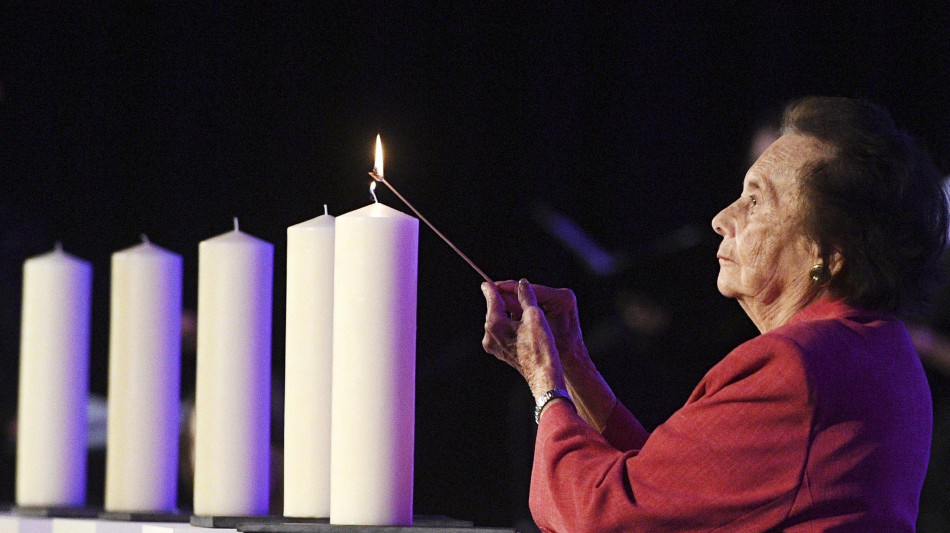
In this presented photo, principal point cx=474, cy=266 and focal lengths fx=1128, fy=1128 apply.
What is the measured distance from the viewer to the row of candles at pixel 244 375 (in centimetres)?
107

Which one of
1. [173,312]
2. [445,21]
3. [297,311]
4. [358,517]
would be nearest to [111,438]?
[173,312]

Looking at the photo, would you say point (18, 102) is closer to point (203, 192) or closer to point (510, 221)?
point (203, 192)

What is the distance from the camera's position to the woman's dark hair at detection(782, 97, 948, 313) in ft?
3.77

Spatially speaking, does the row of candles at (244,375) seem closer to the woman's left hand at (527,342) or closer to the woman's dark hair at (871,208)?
the woman's left hand at (527,342)

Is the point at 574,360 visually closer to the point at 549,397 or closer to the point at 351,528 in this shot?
the point at 549,397

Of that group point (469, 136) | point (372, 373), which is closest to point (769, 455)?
point (372, 373)

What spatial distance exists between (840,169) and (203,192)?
134cm

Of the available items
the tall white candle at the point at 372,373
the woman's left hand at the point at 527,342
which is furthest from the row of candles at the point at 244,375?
the woman's left hand at the point at 527,342

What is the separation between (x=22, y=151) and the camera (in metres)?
2.27

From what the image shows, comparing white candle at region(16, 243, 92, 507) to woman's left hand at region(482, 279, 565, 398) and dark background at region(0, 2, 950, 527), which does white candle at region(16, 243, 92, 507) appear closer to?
dark background at region(0, 2, 950, 527)

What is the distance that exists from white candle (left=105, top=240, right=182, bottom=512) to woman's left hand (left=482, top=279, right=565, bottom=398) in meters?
0.46

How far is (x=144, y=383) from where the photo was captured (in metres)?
1.40

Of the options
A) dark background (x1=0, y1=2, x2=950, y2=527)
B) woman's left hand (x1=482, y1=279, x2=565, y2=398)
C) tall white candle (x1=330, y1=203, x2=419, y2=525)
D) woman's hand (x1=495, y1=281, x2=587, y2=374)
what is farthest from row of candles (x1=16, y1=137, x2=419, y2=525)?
dark background (x1=0, y1=2, x2=950, y2=527)

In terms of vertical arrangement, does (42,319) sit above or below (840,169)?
below
